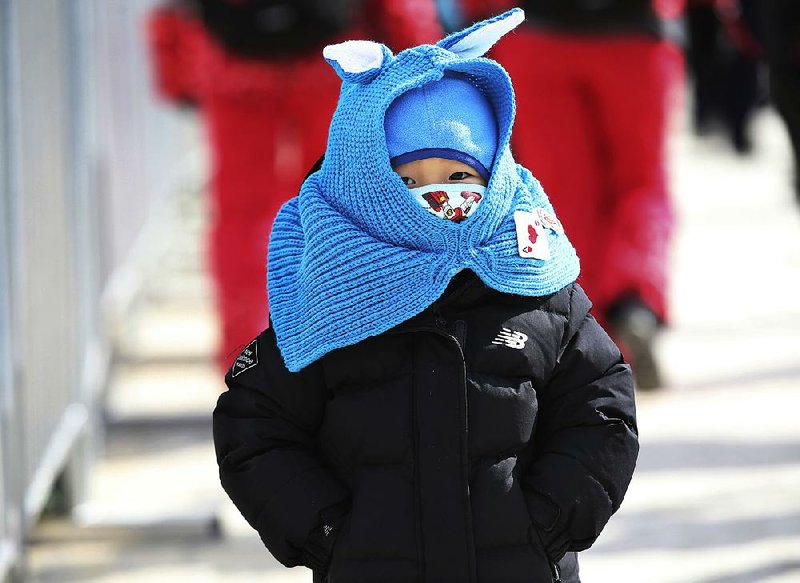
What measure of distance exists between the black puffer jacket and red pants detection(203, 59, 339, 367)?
112 inches

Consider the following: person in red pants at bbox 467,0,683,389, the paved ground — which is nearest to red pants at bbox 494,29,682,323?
person in red pants at bbox 467,0,683,389

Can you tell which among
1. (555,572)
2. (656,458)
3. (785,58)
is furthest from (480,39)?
(656,458)

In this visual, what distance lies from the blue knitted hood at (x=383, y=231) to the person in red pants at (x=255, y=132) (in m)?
2.72

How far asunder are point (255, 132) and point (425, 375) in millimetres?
3065

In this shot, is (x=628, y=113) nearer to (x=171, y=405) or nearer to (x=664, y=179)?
(x=664, y=179)

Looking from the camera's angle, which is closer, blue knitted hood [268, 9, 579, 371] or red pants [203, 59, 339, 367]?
blue knitted hood [268, 9, 579, 371]

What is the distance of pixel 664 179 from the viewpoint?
5629 millimetres

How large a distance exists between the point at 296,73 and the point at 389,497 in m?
3.03

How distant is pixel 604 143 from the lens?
5.65 meters

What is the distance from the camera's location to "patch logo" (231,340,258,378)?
8.16 ft

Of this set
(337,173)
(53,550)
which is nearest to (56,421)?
(53,550)

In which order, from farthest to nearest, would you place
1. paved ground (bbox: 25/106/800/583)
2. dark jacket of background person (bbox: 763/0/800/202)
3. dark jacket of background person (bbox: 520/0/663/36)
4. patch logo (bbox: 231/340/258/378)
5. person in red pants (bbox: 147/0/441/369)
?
dark jacket of background person (bbox: 520/0/663/36) → person in red pants (bbox: 147/0/441/369) → dark jacket of background person (bbox: 763/0/800/202) → paved ground (bbox: 25/106/800/583) → patch logo (bbox: 231/340/258/378)

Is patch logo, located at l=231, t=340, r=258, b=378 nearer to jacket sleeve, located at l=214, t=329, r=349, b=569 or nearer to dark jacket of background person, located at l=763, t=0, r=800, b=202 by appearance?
jacket sleeve, located at l=214, t=329, r=349, b=569

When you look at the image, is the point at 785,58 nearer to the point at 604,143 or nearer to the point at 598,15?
the point at 598,15
